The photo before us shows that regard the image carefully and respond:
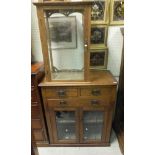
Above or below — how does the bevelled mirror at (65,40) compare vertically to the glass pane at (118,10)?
below

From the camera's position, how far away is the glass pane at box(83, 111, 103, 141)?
68.3 inches

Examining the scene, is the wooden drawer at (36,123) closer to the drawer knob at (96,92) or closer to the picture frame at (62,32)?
the drawer knob at (96,92)

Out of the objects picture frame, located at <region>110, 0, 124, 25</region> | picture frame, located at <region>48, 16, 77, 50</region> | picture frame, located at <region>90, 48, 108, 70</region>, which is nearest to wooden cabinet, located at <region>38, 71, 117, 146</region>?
picture frame, located at <region>90, 48, 108, 70</region>

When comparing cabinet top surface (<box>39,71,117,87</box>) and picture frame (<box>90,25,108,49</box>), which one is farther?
picture frame (<box>90,25,108,49</box>)

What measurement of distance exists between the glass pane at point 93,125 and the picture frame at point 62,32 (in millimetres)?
802

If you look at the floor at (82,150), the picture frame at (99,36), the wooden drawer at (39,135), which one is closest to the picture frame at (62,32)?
the picture frame at (99,36)

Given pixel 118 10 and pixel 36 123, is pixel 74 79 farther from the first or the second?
pixel 118 10

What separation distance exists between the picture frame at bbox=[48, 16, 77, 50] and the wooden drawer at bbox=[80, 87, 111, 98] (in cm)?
50

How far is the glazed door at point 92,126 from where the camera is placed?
171cm

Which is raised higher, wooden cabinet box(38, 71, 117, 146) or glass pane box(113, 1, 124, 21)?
glass pane box(113, 1, 124, 21)

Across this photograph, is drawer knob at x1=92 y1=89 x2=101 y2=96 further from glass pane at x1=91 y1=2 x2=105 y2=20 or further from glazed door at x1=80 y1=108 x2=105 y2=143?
glass pane at x1=91 y1=2 x2=105 y2=20

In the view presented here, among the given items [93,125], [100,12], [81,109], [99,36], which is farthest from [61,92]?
[100,12]

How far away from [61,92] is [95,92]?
353 millimetres
